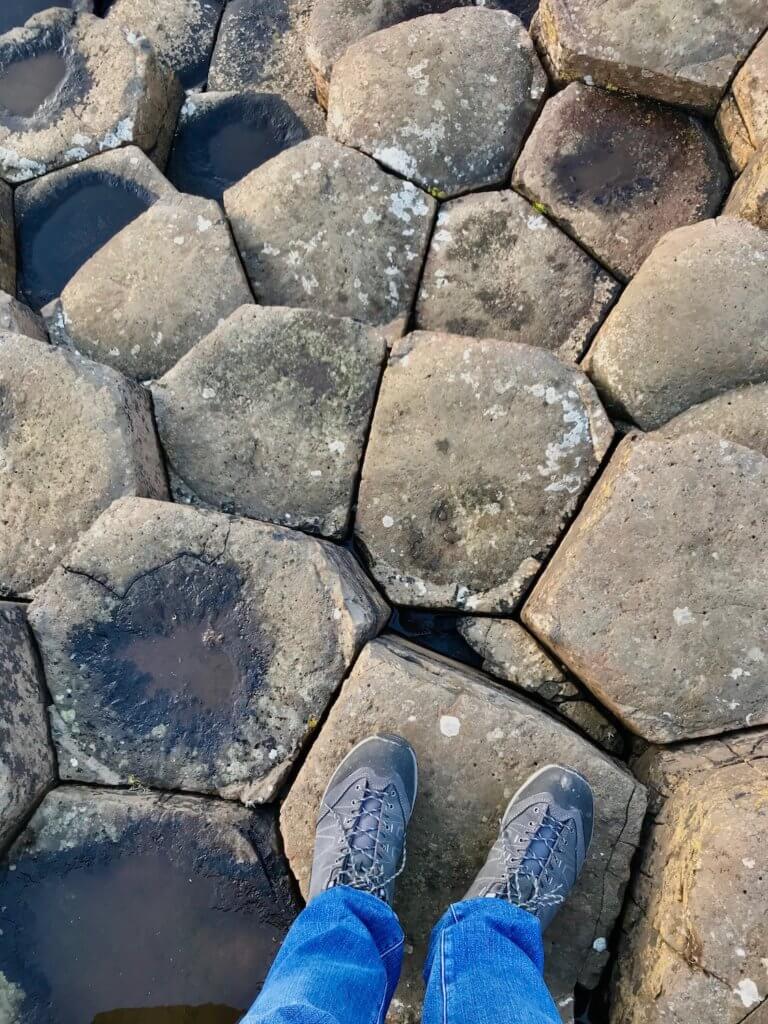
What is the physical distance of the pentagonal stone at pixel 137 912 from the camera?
1712 mm

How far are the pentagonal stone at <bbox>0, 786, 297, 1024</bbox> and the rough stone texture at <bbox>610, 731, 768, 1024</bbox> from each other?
0.84 m

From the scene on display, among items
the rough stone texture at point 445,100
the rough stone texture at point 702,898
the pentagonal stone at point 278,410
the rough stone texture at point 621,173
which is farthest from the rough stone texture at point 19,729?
the rough stone texture at point 621,173

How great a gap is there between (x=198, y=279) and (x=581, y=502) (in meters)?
1.36

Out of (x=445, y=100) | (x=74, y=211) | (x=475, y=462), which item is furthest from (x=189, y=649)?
(x=445, y=100)

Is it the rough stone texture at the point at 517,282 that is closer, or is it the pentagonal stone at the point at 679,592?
the pentagonal stone at the point at 679,592

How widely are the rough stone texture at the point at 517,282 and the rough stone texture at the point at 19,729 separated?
1549 millimetres

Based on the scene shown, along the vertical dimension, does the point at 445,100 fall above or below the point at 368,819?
above

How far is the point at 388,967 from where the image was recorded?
5.06 feet

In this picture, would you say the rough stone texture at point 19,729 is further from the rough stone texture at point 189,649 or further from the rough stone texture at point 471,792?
the rough stone texture at point 471,792

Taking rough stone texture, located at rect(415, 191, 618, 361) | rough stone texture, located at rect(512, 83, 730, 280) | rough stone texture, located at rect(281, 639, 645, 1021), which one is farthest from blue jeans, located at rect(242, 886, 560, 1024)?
rough stone texture, located at rect(512, 83, 730, 280)

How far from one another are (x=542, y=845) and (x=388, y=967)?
0.44 m

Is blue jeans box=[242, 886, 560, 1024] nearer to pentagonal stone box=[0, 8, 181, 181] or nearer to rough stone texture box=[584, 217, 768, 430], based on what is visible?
rough stone texture box=[584, 217, 768, 430]

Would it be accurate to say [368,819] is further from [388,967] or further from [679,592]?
[679,592]

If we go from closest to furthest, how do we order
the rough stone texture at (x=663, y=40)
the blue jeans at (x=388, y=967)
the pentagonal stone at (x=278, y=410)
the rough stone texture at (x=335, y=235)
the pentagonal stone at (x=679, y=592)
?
the blue jeans at (x=388, y=967)
the pentagonal stone at (x=679, y=592)
the pentagonal stone at (x=278, y=410)
the rough stone texture at (x=663, y=40)
the rough stone texture at (x=335, y=235)
